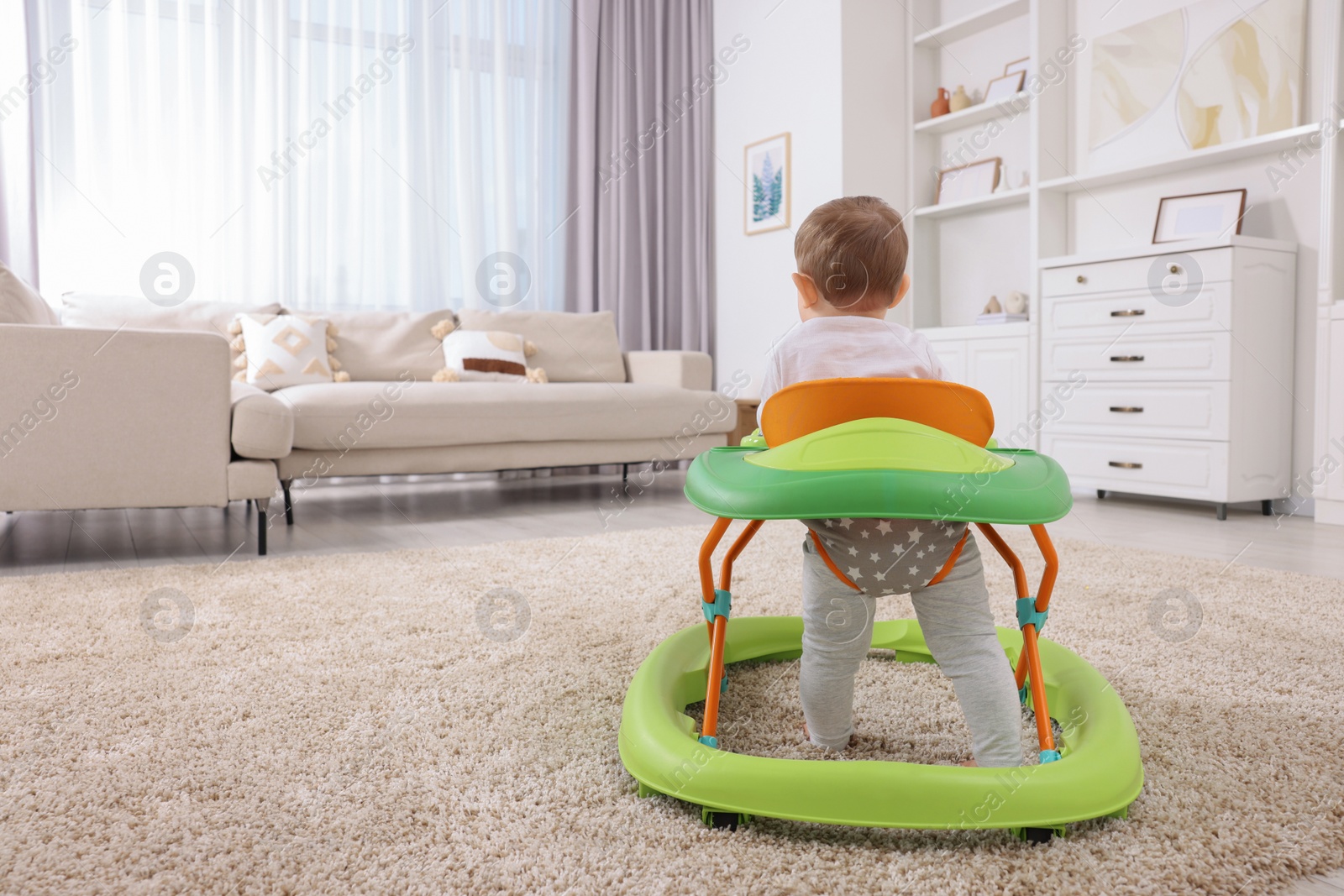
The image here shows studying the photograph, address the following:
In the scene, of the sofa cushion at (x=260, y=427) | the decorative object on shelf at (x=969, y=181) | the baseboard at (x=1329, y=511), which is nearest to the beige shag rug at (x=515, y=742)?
the sofa cushion at (x=260, y=427)

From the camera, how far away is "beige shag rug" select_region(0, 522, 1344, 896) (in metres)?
0.81

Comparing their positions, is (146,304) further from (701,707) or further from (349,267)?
(701,707)

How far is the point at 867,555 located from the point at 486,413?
2312mm

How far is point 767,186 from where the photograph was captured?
472 cm

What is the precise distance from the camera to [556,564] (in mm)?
2246

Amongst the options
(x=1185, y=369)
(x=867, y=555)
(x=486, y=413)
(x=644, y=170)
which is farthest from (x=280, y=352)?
(x=1185, y=369)

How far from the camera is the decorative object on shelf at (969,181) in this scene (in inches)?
160

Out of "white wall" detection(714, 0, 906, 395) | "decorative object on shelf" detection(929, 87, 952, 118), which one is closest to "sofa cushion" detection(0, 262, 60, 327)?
"white wall" detection(714, 0, 906, 395)

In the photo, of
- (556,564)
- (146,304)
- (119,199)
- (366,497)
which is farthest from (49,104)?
(556,564)

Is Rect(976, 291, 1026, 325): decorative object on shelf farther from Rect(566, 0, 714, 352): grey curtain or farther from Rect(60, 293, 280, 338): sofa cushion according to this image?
Rect(60, 293, 280, 338): sofa cushion

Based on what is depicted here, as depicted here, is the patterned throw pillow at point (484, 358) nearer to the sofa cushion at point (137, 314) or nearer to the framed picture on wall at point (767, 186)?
the sofa cushion at point (137, 314)

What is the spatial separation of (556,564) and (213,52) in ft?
10.1

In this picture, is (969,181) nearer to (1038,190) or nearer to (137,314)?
(1038,190)

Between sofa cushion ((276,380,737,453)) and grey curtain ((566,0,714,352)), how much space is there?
1.36 m
